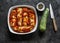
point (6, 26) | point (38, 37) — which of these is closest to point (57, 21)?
point (38, 37)

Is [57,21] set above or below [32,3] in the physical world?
below

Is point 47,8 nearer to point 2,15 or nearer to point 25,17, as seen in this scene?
point 25,17

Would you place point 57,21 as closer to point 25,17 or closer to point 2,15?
point 25,17

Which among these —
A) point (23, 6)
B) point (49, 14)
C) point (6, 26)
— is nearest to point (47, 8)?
point (49, 14)

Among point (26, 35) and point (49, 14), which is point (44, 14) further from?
point (26, 35)

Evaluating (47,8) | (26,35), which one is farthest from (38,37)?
(47,8)

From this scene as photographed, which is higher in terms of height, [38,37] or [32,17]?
[32,17]
